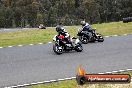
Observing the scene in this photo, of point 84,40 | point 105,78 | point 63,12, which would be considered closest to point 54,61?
point 84,40

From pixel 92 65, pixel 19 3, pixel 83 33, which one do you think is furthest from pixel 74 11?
pixel 92 65

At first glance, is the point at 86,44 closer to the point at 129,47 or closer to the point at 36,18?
the point at 129,47

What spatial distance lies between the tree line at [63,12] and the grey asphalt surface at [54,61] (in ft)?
203

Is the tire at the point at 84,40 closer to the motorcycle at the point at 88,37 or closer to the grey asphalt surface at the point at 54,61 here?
the motorcycle at the point at 88,37

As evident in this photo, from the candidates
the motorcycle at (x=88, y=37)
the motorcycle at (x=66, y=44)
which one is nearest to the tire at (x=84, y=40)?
the motorcycle at (x=88, y=37)

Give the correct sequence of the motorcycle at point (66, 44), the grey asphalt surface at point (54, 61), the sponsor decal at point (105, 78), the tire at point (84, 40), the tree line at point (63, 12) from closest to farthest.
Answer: the sponsor decal at point (105, 78) → the grey asphalt surface at point (54, 61) → the motorcycle at point (66, 44) → the tire at point (84, 40) → the tree line at point (63, 12)

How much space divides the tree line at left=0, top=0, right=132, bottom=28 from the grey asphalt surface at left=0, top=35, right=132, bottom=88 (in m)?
61.9

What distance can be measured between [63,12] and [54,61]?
232ft

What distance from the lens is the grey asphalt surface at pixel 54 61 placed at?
13414 millimetres

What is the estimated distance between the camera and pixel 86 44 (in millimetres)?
20641

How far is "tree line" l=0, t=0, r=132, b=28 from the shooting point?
82750 millimetres

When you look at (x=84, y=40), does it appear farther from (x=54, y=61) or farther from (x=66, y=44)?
(x=54, y=61)

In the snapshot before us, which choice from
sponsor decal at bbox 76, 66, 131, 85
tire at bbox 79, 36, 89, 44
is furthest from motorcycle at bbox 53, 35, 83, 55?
sponsor decal at bbox 76, 66, 131, 85

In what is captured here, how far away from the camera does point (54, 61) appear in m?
16.0
